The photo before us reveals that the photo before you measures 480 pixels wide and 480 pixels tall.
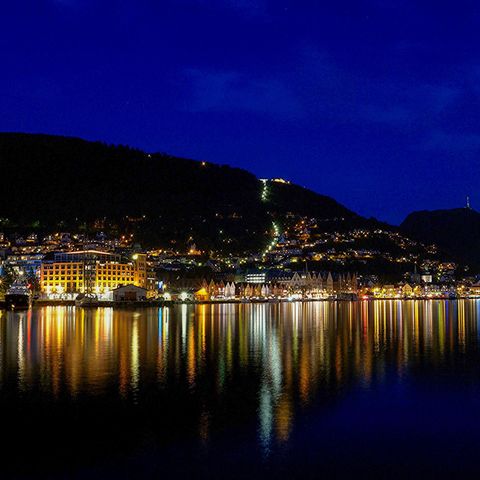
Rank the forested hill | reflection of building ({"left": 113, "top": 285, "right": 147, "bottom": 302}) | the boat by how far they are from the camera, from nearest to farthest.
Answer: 1. the boat
2. reflection of building ({"left": 113, "top": 285, "right": 147, "bottom": 302})
3. the forested hill

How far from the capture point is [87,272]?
9431cm

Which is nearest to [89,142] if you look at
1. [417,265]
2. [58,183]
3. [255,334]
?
[58,183]

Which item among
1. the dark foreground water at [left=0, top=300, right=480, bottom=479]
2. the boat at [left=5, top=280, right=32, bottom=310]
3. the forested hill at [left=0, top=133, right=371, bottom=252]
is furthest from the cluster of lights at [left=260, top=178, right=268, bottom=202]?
the dark foreground water at [left=0, top=300, right=480, bottom=479]

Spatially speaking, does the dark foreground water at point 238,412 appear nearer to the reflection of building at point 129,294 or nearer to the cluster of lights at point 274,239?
→ the reflection of building at point 129,294

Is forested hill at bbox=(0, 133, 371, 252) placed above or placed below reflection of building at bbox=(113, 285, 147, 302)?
above

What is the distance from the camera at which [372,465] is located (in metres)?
9.71

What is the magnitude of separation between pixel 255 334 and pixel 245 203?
13721 centimetres

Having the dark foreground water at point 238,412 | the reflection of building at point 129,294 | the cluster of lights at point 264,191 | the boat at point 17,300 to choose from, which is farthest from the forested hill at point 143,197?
the dark foreground water at point 238,412

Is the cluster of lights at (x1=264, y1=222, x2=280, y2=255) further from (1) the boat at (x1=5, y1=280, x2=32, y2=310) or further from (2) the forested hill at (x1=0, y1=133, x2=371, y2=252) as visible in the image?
(1) the boat at (x1=5, y1=280, x2=32, y2=310)

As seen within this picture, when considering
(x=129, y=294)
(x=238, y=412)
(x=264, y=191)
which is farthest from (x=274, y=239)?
(x=238, y=412)

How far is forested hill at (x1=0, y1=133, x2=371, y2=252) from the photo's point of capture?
14038cm

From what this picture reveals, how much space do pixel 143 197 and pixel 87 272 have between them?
66.1 metres

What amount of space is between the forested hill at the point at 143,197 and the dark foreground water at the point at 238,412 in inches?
4439

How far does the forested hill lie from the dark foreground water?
112741mm
